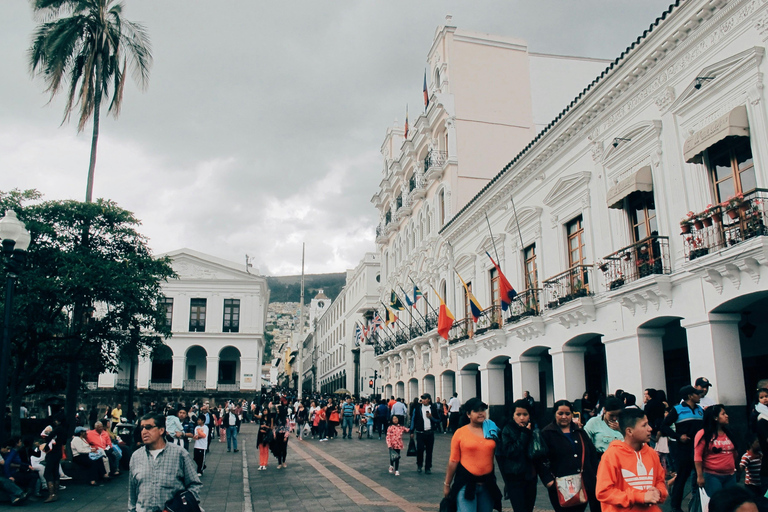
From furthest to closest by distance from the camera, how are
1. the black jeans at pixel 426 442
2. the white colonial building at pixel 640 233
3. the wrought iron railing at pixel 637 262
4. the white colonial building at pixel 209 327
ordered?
1. the white colonial building at pixel 209 327
2. the wrought iron railing at pixel 637 262
3. the black jeans at pixel 426 442
4. the white colonial building at pixel 640 233

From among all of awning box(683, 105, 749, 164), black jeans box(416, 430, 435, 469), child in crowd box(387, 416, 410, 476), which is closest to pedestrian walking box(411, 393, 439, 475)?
black jeans box(416, 430, 435, 469)

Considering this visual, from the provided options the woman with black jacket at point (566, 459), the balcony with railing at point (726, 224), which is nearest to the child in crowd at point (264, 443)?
the balcony with railing at point (726, 224)

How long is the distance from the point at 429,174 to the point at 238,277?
28.1 m

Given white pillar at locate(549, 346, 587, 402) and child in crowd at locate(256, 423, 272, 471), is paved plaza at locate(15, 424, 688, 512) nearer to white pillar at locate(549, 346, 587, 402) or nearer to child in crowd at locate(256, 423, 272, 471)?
child in crowd at locate(256, 423, 272, 471)

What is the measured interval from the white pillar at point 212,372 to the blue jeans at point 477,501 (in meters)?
49.6

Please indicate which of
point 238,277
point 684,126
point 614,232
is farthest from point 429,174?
point 238,277

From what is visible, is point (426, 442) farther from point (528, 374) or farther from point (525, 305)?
point (528, 374)

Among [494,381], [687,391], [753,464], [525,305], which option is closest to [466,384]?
[494,381]

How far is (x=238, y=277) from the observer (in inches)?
2184

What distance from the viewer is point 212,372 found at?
175ft

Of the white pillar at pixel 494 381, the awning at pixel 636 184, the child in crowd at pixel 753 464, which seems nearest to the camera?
the child in crowd at pixel 753 464

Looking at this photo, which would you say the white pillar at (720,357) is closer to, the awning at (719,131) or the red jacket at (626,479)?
the awning at (719,131)

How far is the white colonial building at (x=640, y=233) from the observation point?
40.5 ft

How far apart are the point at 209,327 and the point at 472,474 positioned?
5098cm
